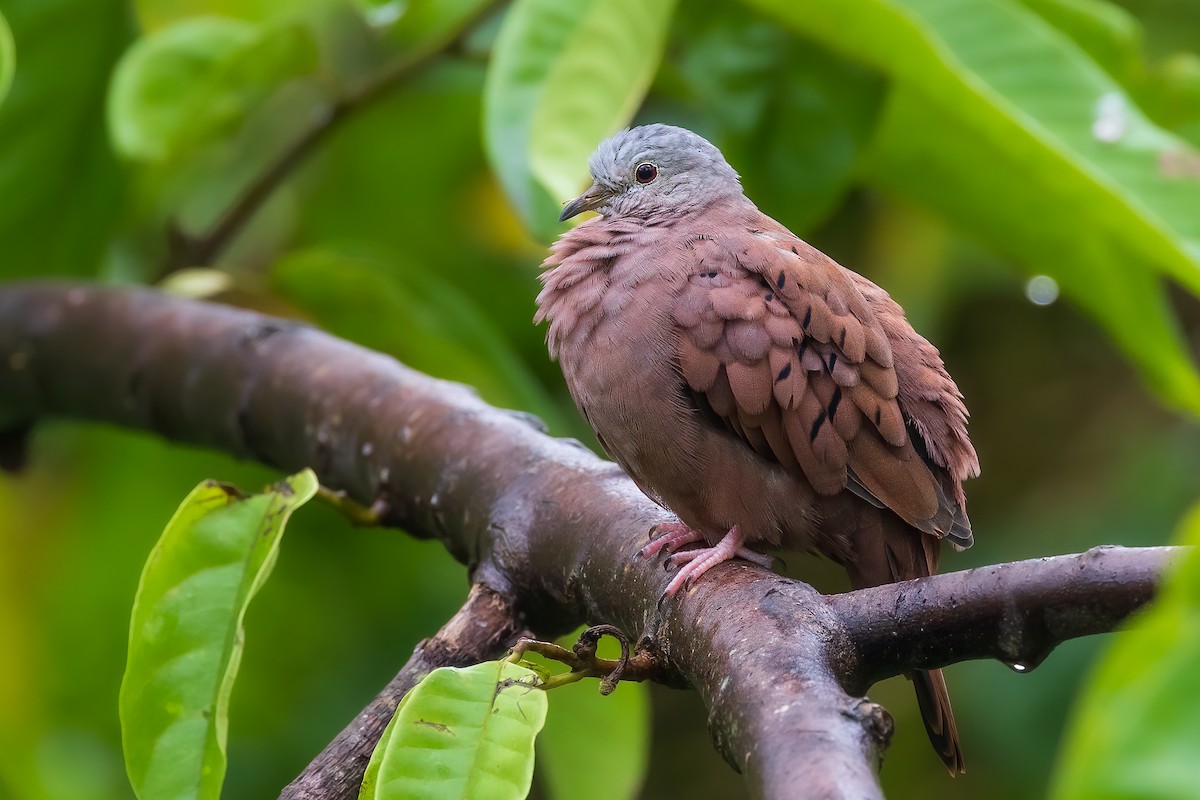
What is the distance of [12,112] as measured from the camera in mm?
3395

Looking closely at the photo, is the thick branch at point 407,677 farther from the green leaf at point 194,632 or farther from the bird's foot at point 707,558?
the bird's foot at point 707,558

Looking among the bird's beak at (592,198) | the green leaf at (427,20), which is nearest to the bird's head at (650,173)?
the bird's beak at (592,198)

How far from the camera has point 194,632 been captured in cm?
186

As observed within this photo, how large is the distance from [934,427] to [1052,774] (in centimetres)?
222

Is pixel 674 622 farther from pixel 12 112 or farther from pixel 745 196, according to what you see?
pixel 12 112

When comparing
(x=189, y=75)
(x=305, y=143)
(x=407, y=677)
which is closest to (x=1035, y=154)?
(x=407, y=677)

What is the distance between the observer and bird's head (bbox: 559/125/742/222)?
302 centimetres

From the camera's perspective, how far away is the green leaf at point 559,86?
2.54 metres

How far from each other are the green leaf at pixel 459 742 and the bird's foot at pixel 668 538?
0.65 meters

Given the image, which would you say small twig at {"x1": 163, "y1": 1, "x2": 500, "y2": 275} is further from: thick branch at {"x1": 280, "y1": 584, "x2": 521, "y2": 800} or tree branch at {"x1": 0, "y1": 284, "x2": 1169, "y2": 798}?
thick branch at {"x1": 280, "y1": 584, "x2": 521, "y2": 800}

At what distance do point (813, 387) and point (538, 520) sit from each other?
1.89 ft

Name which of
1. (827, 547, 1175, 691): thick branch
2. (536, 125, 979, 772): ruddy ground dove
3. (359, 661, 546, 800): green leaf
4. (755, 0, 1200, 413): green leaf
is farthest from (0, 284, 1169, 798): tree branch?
(755, 0, 1200, 413): green leaf

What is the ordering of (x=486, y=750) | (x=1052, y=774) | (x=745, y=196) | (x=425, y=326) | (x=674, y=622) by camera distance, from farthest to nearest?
(x=1052, y=774) → (x=425, y=326) → (x=745, y=196) → (x=674, y=622) → (x=486, y=750)

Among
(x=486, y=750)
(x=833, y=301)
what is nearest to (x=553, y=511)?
(x=833, y=301)
